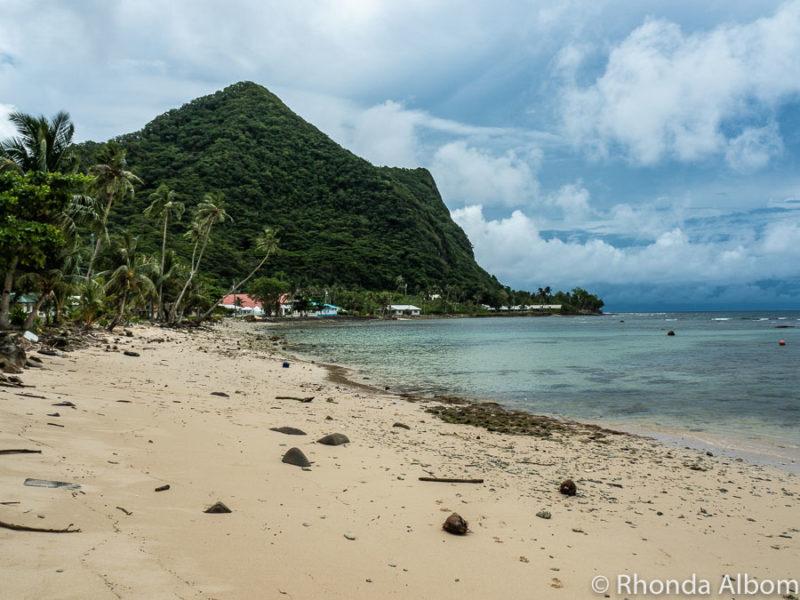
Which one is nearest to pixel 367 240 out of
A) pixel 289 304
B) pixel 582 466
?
pixel 289 304

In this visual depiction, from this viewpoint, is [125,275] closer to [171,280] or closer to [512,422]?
[171,280]

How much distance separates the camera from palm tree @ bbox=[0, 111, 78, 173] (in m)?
24.5

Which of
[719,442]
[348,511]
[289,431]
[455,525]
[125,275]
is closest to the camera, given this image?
[455,525]

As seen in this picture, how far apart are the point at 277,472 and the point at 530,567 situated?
379cm

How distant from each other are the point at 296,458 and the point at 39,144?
26401 mm

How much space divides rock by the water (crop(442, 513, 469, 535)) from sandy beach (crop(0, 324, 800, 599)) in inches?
4.5

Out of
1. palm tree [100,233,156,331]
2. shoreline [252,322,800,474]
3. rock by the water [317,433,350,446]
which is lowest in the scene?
shoreline [252,322,800,474]

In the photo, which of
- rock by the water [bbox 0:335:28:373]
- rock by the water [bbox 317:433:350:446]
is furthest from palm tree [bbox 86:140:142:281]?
rock by the water [bbox 317:433:350:446]

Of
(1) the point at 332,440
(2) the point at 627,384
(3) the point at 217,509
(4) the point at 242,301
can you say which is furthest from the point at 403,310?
(3) the point at 217,509

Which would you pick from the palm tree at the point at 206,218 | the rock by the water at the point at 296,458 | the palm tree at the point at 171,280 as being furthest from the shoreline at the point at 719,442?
the palm tree at the point at 171,280

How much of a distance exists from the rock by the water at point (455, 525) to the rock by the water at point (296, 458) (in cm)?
292

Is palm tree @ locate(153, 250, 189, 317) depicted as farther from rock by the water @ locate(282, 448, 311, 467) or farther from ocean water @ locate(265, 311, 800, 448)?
rock by the water @ locate(282, 448, 311, 467)

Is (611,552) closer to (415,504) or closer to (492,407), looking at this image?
(415,504)

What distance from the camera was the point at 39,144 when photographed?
80.9 ft
